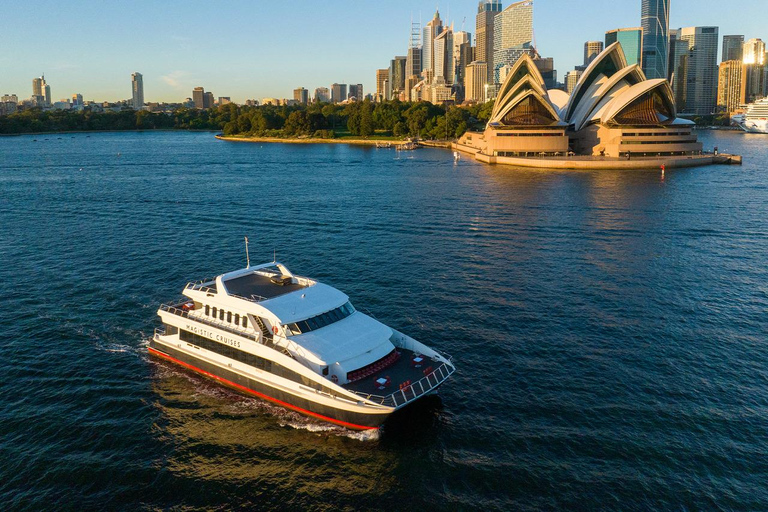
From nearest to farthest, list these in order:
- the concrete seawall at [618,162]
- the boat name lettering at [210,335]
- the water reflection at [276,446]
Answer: the water reflection at [276,446]
the boat name lettering at [210,335]
the concrete seawall at [618,162]

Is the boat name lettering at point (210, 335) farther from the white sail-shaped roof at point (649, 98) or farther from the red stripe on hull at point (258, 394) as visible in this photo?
the white sail-shaped roof at point (649, 98)

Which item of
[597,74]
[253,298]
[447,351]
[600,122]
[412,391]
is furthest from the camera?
[597,74]

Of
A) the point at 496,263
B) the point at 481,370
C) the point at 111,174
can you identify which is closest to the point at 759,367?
the point at 481,370

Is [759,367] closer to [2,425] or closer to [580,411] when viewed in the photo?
[580,411]

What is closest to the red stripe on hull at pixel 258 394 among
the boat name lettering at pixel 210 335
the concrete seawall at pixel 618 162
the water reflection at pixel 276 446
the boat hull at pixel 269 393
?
the boat hull at pixel 269 393

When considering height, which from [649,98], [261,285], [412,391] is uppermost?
[649,98]

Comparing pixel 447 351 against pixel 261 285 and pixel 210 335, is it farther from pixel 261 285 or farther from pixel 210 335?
pixel 210 335

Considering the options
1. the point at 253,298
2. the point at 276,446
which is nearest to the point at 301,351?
the point at 276,446
